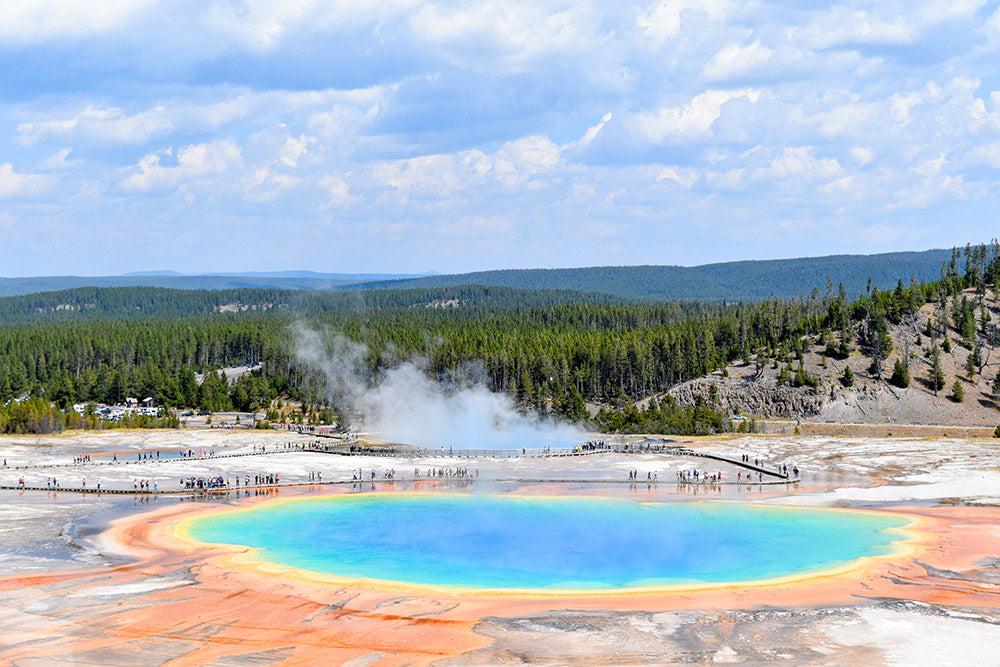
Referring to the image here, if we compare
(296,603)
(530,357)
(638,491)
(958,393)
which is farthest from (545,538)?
(530,357)

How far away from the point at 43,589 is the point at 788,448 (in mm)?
53210

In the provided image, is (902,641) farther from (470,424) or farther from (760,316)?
(760,316)

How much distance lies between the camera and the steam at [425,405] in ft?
255

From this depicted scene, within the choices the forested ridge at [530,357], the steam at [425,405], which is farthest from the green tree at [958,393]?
the steam at [425,405]

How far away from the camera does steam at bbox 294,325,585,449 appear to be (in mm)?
77750

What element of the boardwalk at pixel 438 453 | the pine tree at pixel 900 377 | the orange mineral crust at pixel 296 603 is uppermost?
the pine tree at pixel 900 377

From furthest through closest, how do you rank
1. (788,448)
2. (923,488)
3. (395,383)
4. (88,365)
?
(88,365) < (395,383) < (788,448) < (923,488)

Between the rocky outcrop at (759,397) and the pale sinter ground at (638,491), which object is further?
the rocky outcrop at (759,397)

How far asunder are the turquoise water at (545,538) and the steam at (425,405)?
82.4 feet

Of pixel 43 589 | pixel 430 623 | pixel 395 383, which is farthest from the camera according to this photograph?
pixel 395 383

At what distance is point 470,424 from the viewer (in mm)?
82562

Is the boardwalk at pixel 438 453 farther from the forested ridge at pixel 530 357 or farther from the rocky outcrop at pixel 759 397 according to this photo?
the rocky outcrop at pixel 759 397

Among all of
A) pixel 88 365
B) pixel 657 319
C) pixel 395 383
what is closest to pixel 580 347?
pixel 395 383

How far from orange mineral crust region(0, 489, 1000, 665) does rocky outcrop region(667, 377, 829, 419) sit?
168 ft
